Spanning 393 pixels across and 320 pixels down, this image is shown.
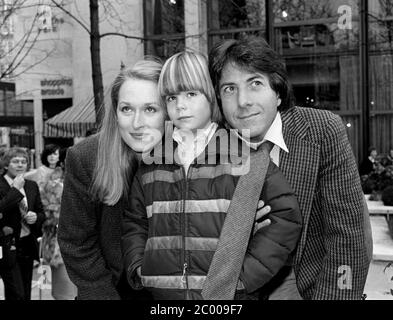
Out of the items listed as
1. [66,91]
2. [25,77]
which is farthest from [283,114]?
[25,77]

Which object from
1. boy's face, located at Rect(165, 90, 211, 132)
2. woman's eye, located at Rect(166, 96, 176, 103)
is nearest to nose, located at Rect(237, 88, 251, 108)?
boy's face, located at Rect(165, 90, 211, 132)

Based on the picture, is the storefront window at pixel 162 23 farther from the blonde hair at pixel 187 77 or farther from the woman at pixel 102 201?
the blonde hair at pixel 187 77

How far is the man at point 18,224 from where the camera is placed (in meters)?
5.14

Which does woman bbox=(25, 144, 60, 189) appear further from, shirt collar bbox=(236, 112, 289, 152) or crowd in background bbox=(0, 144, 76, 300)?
shirt collar bbox=(236, 112, 289, 152)

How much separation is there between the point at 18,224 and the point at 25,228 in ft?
0.50

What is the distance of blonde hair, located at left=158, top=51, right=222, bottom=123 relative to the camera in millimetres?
1790

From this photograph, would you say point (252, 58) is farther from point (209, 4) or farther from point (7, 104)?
point (7, 104)

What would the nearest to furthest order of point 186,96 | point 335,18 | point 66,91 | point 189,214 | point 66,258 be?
point 189,214 → point 186,96 → point 66,258 → point 335,18 → point 66,91

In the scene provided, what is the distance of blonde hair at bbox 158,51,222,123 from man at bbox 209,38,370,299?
1.7 inches

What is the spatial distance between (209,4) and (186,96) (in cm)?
1238

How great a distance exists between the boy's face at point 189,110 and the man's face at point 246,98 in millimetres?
84

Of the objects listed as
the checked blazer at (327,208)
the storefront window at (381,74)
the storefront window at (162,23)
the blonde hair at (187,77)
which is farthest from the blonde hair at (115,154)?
the storefront window at (381,74)

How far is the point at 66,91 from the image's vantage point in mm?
16578

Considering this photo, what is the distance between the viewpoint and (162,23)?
1396 cm
